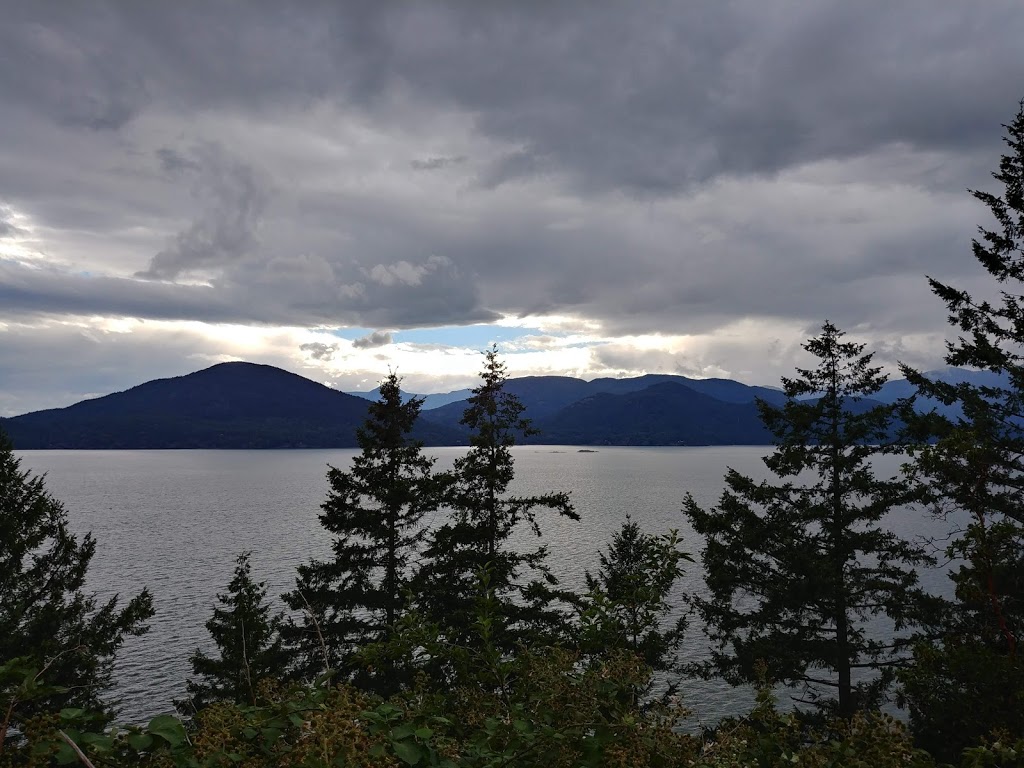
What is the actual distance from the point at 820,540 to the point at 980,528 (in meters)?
17.0

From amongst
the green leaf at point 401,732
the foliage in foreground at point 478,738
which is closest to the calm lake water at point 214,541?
the foliage in foreground at point 478,738

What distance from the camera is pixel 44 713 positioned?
2.96 m

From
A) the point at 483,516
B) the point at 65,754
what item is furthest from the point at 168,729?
the point at 483,516

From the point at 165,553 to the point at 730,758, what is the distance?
92772mm

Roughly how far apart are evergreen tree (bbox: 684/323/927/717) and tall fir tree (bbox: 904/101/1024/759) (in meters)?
2.26

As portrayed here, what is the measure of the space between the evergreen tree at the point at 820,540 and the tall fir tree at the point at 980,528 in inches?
88.9

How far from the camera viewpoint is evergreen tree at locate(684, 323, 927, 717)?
23.1 m

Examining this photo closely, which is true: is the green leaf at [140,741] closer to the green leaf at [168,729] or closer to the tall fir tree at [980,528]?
the green leaf at [168,729]

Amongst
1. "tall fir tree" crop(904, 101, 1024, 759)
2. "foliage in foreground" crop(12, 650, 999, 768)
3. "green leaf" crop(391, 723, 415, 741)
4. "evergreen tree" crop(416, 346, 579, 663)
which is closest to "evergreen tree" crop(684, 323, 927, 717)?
"tall fir tree" crop(904, 101, 1024, 759)

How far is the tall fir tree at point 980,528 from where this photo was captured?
8.97m

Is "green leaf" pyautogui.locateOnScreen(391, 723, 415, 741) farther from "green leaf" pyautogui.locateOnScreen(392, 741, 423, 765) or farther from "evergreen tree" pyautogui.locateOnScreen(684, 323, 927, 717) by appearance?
"evergreen tree" pyautogui.locateOnScreen(684, 323, 927, 717)

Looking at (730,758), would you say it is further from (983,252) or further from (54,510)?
(54,510)

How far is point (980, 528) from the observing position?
8.76 metres

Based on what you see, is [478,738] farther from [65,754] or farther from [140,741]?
[65,754]
